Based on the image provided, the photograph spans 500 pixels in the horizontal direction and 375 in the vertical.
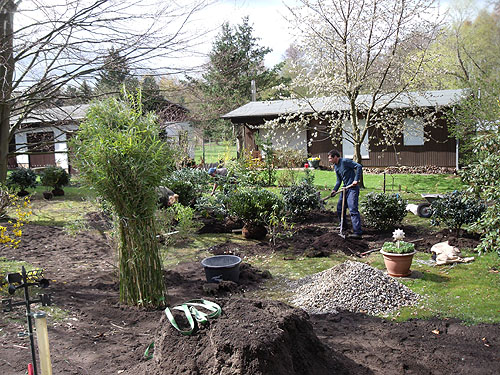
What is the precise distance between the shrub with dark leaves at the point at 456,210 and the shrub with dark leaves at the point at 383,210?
2.76 ft

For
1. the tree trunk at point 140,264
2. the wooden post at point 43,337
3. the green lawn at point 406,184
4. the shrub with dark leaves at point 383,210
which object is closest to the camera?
the wooden post at point 43,337

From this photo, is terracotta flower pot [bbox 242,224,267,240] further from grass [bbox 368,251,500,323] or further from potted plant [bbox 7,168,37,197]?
potted plant [bbox 7,168,37,197]

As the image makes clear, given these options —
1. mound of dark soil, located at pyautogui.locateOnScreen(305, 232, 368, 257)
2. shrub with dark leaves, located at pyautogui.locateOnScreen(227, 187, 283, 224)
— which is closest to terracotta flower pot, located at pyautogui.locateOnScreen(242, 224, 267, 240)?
shrub with dark leaves, located at pyautogui.locateOnScreen(227, 187, 283, 224)

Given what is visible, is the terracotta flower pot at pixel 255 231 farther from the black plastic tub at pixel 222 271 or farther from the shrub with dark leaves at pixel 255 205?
the black plastic tub at pixel 222 271

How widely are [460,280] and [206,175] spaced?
Result: 8.75 meters

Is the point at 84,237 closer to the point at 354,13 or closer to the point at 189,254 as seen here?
the point at 189,254

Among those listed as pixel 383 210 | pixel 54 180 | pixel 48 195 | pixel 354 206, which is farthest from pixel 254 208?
pixel 54 180

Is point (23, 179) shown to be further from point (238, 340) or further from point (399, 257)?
point (238, 340)

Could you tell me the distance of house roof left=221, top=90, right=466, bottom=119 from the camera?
651 inches

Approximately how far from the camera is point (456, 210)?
8.13 metres

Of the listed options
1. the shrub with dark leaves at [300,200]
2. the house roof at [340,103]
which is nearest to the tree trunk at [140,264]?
the shrub with dark leaves at [300,200]

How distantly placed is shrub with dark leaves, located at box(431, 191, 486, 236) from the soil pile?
5664mm

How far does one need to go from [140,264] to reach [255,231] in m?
4.49

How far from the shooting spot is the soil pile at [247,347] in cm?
290
